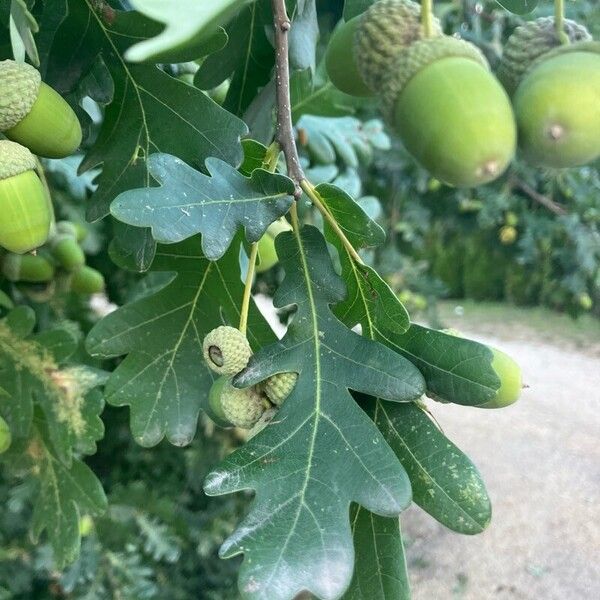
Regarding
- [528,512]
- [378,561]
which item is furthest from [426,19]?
[528,512]

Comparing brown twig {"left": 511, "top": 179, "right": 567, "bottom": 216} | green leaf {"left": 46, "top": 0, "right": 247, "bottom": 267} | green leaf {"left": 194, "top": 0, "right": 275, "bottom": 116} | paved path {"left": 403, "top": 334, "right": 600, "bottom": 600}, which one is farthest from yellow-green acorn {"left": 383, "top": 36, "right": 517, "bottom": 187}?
paved path {"left": 403, "top": 334, "right": 600, "bottom": 600}

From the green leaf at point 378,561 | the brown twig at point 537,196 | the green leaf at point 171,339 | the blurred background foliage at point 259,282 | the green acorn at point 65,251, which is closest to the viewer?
the green leaf at point 378,561

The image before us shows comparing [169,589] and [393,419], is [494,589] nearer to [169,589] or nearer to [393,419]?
[169,589]

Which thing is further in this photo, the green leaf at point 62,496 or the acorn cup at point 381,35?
the green leaf at point 62,496

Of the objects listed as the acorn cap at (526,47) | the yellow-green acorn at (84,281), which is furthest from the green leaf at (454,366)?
the yellow-green acorn at (84,281)

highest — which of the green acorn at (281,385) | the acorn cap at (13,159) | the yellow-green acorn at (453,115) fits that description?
the yellow-green acorn at (453,115)

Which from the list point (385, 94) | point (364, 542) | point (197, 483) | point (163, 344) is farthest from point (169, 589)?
point (385, 94)

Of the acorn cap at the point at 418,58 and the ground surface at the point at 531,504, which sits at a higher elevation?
the acorn cap at the point at 418,58

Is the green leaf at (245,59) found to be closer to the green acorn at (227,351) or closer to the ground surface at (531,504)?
the green acorn at (227,351)
